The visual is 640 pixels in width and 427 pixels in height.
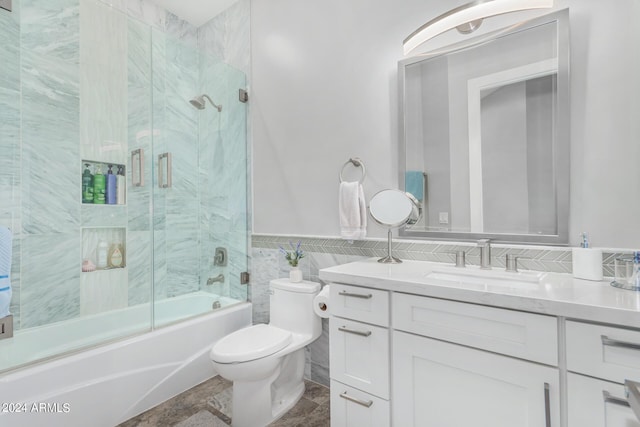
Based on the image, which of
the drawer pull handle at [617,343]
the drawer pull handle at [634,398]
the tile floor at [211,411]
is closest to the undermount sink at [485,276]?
the drawer pull handle at [617,343]

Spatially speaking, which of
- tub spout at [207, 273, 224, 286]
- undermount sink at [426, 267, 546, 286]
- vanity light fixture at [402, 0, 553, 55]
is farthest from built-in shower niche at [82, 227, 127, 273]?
vanity light fixture at [402, 0, 553, 55]

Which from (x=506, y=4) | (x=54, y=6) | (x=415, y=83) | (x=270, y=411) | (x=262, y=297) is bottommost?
(x=270, y=411)

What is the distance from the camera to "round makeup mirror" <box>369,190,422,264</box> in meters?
1.57

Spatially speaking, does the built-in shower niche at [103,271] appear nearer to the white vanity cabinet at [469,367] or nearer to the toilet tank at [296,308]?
the toilet tank at [296,308]

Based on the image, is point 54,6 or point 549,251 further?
point 54,6

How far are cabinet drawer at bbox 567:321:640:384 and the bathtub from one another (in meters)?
1.92

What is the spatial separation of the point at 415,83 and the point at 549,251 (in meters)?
1.00

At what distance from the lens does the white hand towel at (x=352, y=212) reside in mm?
1729

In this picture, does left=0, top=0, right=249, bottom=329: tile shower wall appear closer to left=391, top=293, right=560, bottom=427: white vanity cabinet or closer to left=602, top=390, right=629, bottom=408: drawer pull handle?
left=391, top=293, right=560, bottom=427: white vanity cabinet

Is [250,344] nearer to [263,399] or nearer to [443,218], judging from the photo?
[263,399]

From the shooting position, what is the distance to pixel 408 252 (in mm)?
1632

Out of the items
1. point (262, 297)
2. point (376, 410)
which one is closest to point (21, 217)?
point (262, 297)

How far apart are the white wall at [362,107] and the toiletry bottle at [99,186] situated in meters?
1.03

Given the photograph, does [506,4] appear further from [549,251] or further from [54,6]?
[54,6]
